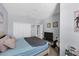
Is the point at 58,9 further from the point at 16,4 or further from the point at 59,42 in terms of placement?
the point at 16,4

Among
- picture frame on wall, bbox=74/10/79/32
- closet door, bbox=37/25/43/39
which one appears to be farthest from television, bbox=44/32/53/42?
picture frame on wall, bbox=74/10/79/32

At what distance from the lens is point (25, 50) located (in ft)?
4.28

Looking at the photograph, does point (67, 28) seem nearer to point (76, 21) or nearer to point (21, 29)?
point (76, 21)

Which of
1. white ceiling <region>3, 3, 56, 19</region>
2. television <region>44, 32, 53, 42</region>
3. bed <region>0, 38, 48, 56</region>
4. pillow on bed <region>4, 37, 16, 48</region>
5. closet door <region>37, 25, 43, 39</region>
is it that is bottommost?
bed <region>0, 38, 48, 56</region>

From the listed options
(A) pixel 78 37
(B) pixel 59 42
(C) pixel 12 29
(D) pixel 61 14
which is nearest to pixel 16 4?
(C) pixel 12 29

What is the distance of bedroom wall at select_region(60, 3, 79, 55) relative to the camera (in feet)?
4.48

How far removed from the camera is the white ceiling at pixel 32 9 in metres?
1.35

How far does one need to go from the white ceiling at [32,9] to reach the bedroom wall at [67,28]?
0.17m

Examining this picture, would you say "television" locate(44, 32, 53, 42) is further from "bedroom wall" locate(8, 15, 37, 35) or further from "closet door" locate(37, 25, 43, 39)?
"bedroom wall" locate(8, 15, 37, 35)

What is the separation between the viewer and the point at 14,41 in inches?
52.9

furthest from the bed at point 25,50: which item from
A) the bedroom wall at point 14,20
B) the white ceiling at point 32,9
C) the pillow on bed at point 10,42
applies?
the white ceiling at point 32,9

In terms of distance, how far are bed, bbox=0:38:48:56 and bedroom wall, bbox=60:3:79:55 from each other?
0.79 feet

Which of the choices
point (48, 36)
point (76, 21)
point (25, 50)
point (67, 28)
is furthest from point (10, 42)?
point (76, 21)

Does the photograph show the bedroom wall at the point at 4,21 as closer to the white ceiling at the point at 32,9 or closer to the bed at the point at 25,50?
the white ceiling at the point at 32,9
